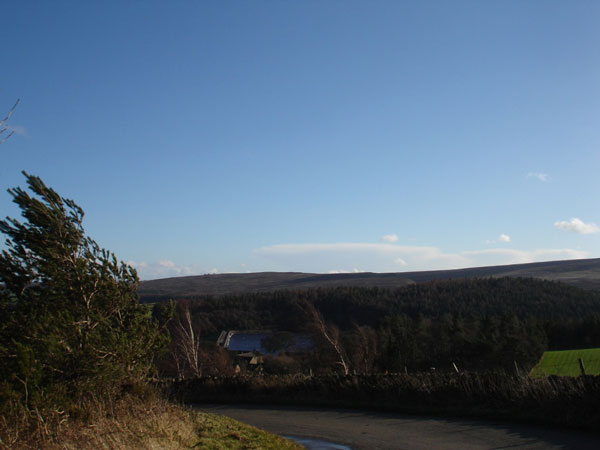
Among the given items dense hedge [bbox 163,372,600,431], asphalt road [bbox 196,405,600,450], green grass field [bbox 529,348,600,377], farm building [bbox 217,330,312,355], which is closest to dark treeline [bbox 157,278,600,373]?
green grass field [bbox 529,348,600,377]

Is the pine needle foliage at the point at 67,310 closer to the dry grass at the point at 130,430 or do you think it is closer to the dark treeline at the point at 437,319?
the dry grass at the point at 130,430

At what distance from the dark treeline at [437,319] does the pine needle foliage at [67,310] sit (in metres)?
31.1

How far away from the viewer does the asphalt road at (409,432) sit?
10891 mm

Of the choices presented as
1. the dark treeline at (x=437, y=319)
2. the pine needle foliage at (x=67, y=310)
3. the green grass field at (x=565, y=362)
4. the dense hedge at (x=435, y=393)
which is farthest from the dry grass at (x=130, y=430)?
the green grass field at (x=565, y=362)

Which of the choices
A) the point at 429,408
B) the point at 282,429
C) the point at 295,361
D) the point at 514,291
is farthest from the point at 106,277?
the point at 514,291

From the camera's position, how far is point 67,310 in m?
11.6

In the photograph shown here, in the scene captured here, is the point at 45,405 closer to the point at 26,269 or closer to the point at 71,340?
the point at 71,340

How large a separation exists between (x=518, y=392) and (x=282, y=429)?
6831 mm

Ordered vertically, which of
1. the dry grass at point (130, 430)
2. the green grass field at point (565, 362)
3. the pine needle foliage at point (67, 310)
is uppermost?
the pine needle foliage at point (67, 310)

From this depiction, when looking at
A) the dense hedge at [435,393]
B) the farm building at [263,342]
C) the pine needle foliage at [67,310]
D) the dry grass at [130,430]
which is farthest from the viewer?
the farm building at [263,342]

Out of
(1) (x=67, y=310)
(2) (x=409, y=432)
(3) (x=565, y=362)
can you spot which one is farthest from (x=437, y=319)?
(1) (x=67, y=310)

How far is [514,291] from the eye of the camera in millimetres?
140625

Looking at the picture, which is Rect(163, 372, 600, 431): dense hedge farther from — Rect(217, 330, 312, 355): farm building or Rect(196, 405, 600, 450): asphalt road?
Rect(217, 330, 312, 355): farm building

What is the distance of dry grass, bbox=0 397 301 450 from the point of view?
788cm
